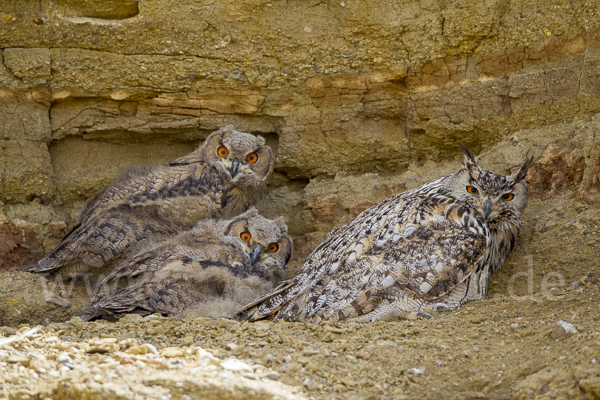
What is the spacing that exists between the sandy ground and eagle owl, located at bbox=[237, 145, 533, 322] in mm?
176

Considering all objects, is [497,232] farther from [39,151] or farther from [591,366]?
[39,151]

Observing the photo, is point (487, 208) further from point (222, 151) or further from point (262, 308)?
point (222, 151)

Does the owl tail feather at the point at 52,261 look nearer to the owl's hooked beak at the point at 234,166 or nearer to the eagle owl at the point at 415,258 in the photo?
the owl's hooked beak at the point at 234,166

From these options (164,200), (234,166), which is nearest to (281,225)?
(234,166)

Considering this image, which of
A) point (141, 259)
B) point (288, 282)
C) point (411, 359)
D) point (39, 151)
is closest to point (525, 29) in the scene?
point (288, 282)

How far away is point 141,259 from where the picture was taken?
444 cm

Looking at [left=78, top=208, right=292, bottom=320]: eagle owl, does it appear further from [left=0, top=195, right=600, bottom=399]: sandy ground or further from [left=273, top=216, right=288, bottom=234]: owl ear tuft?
[left=0, top=195, right=600, bottom=399]: sandy ground

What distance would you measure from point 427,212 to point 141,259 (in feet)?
6.43

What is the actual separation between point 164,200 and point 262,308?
4.81ft

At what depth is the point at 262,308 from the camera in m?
4.04

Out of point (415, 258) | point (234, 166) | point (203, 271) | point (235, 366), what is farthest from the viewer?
point (234, 166)

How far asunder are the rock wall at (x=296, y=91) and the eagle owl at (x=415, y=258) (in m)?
0.78

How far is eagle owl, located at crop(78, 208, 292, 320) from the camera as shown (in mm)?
4062

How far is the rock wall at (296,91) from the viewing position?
483 cm
